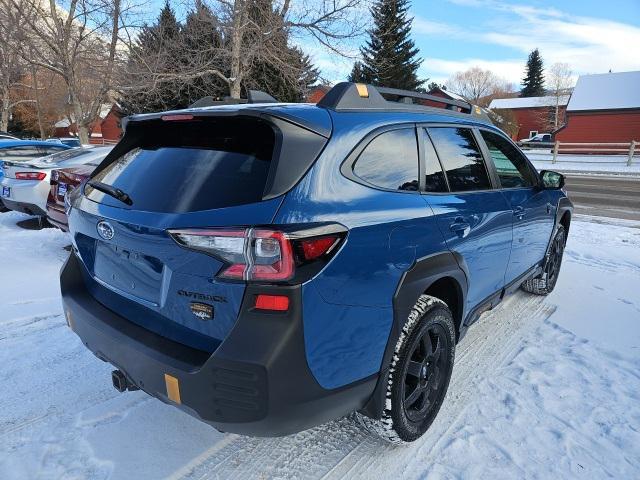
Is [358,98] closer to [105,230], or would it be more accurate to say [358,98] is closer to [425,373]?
[105,230]

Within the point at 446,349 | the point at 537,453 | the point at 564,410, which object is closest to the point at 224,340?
the point at 446,349

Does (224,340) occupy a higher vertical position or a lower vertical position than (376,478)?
higher

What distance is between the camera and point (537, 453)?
249cm

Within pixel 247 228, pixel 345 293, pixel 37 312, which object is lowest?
pixel 37 312

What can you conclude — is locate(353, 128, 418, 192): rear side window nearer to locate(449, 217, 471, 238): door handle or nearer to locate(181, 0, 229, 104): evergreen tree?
locate(449, 217, 471, 238): door handle

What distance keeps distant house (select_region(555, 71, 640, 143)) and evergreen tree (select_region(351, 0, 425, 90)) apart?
17.5m

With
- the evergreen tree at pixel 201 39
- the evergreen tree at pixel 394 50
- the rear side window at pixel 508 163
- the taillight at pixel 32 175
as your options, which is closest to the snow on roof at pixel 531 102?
the evergreen tree at pixel 394 50

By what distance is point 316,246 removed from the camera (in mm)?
1823

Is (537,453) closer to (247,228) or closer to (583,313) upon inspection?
(247,228)

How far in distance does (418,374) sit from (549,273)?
308 cm

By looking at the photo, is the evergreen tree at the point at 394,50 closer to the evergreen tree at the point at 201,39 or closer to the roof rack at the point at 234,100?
the evergreen tree at the point at 201,39

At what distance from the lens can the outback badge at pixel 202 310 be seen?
186 cm

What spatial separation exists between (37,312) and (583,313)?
510 cm

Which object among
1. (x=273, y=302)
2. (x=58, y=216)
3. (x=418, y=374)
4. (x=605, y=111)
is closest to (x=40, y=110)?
(x=58, y=216)
